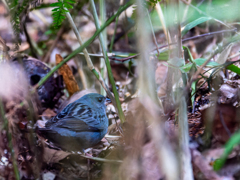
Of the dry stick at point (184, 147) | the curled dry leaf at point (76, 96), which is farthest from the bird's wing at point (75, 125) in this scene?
the dry stick at point (184, 147)

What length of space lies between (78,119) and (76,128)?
4.4 inches

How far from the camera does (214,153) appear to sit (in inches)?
66.3

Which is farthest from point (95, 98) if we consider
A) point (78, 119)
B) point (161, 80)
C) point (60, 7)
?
point (60, 7)

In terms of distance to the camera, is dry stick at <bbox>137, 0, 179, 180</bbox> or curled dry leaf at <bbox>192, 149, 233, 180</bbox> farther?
curled dry leaf at <bbox>192, 149, 233, 180</bbox>

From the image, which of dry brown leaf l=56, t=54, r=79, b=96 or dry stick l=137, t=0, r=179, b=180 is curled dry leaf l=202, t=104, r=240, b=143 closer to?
dry stick l=137, t=0, r=179, b=180

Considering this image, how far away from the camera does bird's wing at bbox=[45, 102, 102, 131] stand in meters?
2.46

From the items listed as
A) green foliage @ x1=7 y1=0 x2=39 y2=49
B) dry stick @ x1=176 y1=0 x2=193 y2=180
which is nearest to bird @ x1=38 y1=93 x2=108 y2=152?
green foliage @ x1=7 y1=0 x2=39 y2=49

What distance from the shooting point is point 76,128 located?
2.52 meters

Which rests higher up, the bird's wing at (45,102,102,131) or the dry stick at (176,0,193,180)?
the dry stick at (176,0,193,180)

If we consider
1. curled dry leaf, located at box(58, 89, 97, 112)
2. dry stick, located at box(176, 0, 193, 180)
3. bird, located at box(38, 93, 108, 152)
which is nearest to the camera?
dry stick, located at box(176, 0, 193, 180)

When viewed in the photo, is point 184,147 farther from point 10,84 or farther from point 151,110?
point 10,84

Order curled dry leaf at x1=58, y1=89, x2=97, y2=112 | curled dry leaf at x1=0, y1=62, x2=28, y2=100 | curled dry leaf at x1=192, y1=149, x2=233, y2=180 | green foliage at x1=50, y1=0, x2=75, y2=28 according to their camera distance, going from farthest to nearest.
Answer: curled dry leaf at x1=58, y1=89, x2=97, y2=112 < curled dry leaf at x1=0, y1=62, x2=28, y2=100 < green foliage at x1=50, y1=0, x2=75, y2=28 < curled dry leaf at x1=192, y1=149, x2=233, y2=180

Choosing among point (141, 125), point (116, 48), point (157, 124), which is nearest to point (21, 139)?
point (141, 125)

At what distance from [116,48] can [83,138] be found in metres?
2.31
